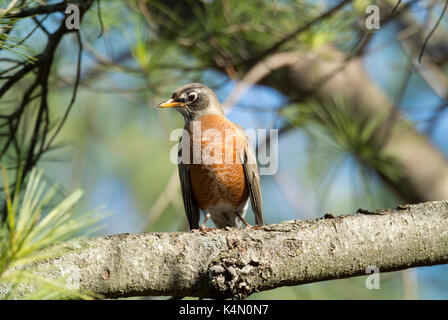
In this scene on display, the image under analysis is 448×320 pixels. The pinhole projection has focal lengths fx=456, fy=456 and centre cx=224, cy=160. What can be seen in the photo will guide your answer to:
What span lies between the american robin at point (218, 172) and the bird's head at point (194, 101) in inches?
3.8

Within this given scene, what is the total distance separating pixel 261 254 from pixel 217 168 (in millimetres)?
1504

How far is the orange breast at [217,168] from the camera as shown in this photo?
133 inches

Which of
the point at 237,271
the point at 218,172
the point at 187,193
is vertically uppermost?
the point at 218,172

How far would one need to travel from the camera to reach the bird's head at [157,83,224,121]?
146 inches

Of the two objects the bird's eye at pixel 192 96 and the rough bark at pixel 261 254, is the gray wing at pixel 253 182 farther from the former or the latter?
the rough bark at pixel 261 254

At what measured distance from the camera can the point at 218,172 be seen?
3.37 meters

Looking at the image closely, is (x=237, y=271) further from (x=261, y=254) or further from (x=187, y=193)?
(x=187, y=193)

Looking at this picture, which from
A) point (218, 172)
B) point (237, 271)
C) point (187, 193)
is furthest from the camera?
point (187, 193)

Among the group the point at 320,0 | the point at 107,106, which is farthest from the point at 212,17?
the point at 107,106

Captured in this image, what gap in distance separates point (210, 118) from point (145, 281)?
2.01 m

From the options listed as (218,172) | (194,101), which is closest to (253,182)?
(218,172)

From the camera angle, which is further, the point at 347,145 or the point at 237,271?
the point at 347,145

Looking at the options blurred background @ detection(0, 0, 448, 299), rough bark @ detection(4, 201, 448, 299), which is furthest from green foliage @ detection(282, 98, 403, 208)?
rough bark @ detection(4, 201, 448, 299)

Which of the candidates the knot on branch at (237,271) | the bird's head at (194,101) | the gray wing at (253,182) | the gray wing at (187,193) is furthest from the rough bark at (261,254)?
the bird's head at (194,101)
